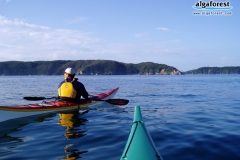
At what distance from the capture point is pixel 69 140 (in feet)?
21.7

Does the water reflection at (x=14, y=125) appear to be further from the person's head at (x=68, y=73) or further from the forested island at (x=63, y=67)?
the forested island at (x=63, y=67)

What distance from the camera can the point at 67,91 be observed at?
10.6 metres

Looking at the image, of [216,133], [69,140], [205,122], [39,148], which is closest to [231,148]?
[216,133]

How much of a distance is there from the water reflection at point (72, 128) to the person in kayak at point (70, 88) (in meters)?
0.77

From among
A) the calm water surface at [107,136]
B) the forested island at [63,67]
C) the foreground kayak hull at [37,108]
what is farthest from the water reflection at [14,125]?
the forested island at [63,67]

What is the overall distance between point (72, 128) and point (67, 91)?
2.81 metres

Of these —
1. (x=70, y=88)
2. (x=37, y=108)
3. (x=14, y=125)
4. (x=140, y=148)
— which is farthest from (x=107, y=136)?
(x=37, y=108)

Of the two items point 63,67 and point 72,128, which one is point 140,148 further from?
point 63,67

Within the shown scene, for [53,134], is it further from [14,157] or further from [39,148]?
[14,157]

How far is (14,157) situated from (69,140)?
5.37ft

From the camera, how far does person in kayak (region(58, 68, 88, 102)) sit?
10.4 metres

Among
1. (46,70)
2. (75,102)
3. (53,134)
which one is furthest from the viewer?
(46,70)

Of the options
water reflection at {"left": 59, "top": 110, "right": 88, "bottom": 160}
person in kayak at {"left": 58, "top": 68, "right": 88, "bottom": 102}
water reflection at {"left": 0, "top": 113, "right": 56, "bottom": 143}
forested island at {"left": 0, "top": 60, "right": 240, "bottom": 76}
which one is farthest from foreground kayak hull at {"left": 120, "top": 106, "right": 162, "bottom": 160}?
forested island at {"left": 0, "top": 60, "right": 240, "bottom": 76}

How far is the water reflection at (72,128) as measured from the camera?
5.55 metres
